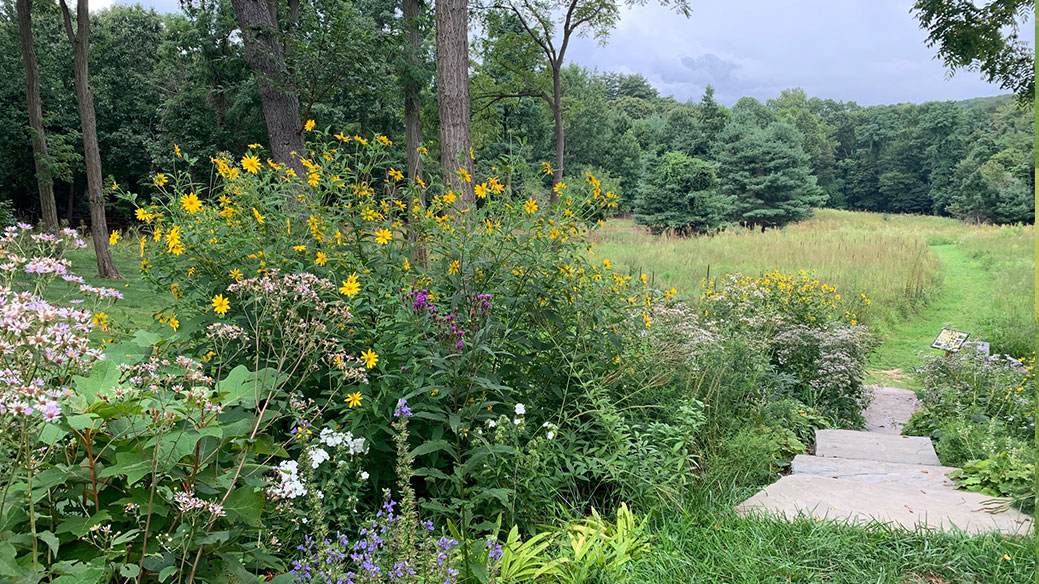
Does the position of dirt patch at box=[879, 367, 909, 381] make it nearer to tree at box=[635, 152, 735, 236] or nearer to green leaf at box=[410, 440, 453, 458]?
green leaf at box=[410, 440, 453, 458]

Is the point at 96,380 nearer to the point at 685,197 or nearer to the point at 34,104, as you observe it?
the point at 34,104

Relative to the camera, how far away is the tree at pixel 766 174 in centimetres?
2177

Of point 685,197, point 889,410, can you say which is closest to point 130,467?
point 889,410

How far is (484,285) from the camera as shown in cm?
213

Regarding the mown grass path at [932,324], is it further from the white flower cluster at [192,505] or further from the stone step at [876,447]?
the white flower cluster at [192,505]

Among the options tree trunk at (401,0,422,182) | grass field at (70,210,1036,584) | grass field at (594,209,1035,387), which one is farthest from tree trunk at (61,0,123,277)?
grass field at (594,209,1035,387)

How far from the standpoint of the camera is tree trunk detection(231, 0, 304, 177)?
523 centimetres

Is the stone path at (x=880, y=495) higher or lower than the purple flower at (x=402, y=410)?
lower

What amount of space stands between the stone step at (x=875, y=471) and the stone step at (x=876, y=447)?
222mm

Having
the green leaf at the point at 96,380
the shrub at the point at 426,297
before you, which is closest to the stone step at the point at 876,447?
the shrub at the point at 426,297

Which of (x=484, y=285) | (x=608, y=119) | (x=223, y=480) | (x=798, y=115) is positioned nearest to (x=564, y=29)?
(x=484, y=285)

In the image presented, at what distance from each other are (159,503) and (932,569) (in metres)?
1.94

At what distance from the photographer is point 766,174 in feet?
74.2

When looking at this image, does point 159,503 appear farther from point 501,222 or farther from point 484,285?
point 501,222
